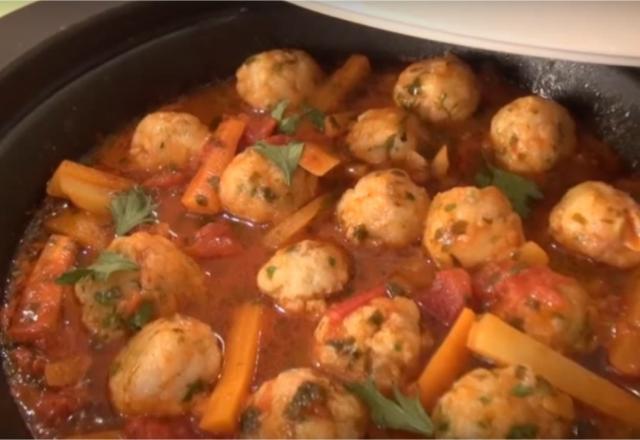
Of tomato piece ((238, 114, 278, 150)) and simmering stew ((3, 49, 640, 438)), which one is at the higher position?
tomato piece ((238, 114, 278, 150))

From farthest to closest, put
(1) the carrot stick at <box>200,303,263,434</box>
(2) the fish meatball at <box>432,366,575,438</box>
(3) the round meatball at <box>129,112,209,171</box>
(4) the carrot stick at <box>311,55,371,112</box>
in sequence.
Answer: (4) the carrot stick at <box>311,55,371,112</box> → (3) the round meatball at <box>129,112,209,171</box> → (1) the carrot stick at <box>200,303,263,434</box> → (2) the fish meatball at <box>432,366,575,438</box>

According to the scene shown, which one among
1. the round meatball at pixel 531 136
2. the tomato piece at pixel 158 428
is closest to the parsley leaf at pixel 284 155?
the round meatball at pixel 531 136

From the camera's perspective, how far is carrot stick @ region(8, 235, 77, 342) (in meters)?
1.98

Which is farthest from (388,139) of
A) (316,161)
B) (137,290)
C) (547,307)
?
(137,290)

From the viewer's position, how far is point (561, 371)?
1755 mm

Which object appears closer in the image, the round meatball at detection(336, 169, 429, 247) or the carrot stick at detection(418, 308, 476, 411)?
the carrot stick at detection(418, 308, 476, 411)

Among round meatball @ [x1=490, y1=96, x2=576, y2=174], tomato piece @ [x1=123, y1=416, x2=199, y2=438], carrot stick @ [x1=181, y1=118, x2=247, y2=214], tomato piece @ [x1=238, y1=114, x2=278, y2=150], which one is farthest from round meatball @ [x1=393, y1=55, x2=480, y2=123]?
tomato piece @ [x1=123, y1=416, x2=199, y2=438]

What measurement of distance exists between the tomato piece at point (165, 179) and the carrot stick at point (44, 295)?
0.28 meters

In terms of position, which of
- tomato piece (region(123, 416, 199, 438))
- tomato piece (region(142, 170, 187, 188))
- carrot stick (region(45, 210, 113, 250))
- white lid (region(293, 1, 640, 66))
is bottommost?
tomato piece (region(123, 416, 199, 438))

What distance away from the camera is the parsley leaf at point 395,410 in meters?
1.69

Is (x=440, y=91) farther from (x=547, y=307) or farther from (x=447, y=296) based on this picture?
(x=547, y=307)

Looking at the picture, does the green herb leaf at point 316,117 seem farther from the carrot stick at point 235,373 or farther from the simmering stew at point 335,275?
the carrot stick at point 235,373

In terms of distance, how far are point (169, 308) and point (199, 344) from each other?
0.18 metres

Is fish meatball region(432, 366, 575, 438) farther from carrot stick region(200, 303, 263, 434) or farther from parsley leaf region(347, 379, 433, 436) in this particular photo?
carrot stick region(200, 303, 263, 434)
